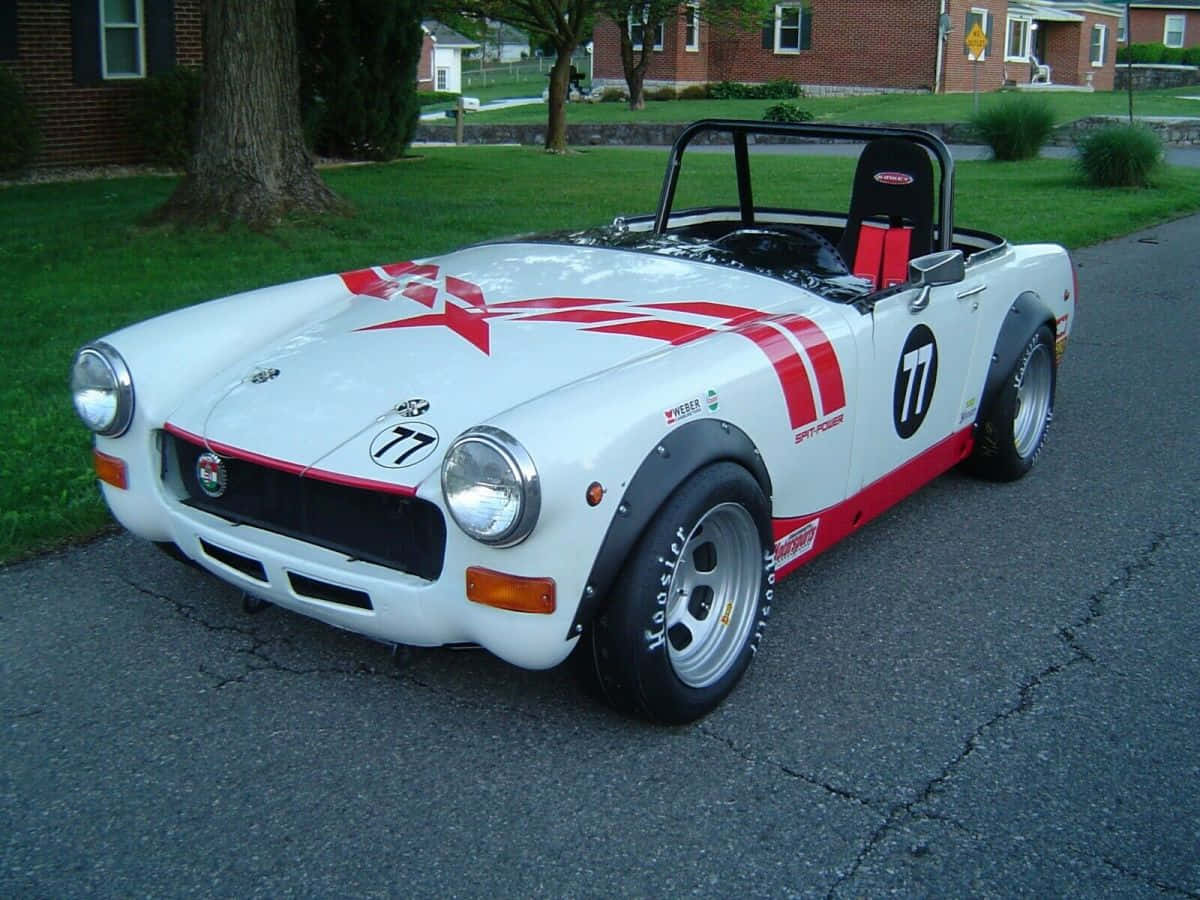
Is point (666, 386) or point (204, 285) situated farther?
point (204, 285)

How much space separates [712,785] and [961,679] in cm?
94

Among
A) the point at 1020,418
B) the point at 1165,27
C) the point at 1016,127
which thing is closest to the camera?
the point at 1020,418

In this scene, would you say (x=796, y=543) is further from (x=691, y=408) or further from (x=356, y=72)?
(x=356, y=72)

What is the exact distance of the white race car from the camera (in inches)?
113

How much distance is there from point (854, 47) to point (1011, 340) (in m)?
36.0

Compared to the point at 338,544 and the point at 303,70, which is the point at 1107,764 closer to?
the point at 338,544

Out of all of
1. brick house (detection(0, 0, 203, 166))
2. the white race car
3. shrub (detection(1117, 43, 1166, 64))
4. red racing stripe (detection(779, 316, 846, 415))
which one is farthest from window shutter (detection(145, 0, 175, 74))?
shrub (detection(1117, 43, 1166, 64))

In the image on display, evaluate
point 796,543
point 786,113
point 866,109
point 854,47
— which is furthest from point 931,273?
point 854,47

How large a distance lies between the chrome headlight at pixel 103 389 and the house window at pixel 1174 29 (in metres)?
59.2

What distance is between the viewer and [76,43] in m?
15.1

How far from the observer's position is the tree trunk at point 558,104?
2161cm

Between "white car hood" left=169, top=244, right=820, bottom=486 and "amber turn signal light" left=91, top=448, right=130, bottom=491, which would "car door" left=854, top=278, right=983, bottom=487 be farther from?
"amber turn signal light" left=91, top=448, right=130, bottom=491

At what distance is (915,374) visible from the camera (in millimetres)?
4117

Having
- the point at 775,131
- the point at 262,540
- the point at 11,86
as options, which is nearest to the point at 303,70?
the point at 11,86
